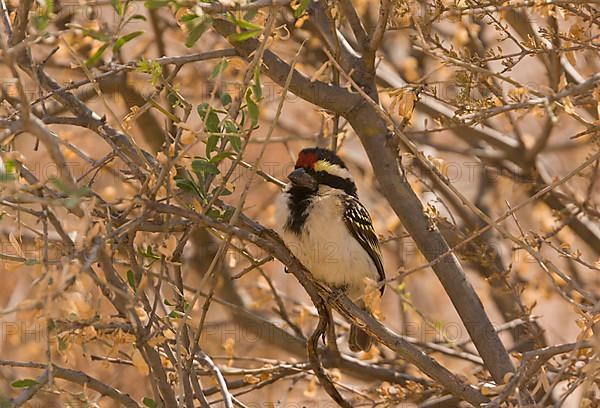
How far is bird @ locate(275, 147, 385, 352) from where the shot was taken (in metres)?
4.76

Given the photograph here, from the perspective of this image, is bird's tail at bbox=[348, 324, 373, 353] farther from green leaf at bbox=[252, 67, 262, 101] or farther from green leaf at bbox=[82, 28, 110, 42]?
green leaf at bbox=[82, 28, 110, 42]

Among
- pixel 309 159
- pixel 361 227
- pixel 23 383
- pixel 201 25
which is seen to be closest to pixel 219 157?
pixel 201 25

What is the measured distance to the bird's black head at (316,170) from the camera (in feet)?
15.6

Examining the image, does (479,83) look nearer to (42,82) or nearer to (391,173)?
(391,173)

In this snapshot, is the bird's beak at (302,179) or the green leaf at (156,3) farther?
the bird's beak at (302,179)

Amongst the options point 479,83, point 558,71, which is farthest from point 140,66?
point 558,71

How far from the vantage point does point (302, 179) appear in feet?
15.5

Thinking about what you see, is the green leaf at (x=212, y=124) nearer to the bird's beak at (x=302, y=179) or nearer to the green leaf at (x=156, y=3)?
the green leaf at (x=156, y=3)

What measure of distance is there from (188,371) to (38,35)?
50.6 inches

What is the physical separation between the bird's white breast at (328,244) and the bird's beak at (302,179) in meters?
0.08

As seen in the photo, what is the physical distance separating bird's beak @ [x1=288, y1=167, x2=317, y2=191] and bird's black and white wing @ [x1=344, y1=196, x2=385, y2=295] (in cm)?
23

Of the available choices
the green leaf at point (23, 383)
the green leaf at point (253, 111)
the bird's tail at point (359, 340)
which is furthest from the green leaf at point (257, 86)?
the bird's tail at point (359, 340)

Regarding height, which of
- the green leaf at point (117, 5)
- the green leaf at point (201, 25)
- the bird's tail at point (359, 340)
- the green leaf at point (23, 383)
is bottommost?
the green leaf at point (23, 383)

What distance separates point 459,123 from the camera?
3498 millimetres
